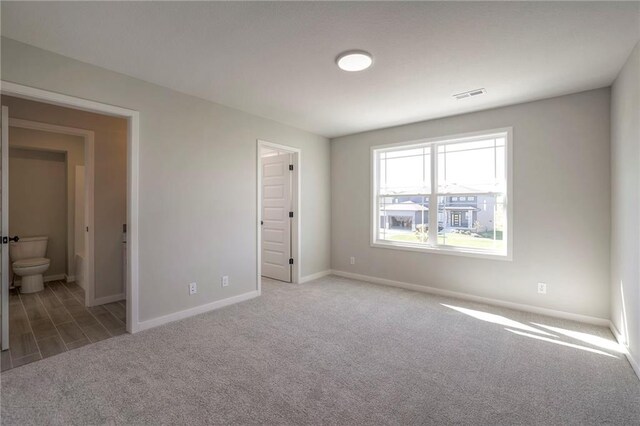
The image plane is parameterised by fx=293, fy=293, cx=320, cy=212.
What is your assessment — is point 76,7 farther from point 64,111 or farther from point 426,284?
point 426,284

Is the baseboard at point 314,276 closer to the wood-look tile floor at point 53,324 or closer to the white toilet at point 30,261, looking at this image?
the wood-look tile floor at point 53,324

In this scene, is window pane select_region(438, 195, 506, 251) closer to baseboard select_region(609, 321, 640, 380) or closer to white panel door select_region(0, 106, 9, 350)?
baseboard select_region(609, 321, 640, 380)

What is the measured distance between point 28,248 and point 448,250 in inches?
247

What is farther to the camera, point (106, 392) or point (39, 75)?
point (39, 75)

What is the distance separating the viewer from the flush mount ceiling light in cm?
244

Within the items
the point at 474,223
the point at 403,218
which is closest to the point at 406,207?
the point at 403,218

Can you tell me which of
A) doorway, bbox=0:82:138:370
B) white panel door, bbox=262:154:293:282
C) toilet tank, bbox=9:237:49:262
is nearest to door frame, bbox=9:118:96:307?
doorway, bbox=0:82:138:370

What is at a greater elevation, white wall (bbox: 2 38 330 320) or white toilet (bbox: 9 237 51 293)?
white wall (bbox: 2 38 330 320)

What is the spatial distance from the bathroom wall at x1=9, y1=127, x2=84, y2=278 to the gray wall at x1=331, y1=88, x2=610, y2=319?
555cm

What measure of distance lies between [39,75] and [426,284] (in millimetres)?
4913

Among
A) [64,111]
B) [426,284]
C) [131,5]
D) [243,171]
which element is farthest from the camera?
[426,284]

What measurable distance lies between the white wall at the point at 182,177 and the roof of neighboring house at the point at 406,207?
83.3 inches

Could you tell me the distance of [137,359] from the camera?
2.43 m

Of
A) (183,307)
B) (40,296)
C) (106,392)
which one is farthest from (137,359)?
(40,296)
